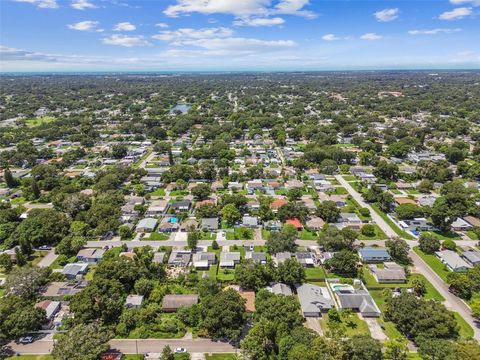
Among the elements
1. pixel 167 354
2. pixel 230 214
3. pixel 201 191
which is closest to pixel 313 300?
pixel 167 354

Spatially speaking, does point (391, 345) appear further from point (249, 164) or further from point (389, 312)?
point (249, 164)

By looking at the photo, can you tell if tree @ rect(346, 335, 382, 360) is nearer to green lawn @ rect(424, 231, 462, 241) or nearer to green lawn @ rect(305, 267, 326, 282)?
green lawn @ rect(305, 267, 326, 282)

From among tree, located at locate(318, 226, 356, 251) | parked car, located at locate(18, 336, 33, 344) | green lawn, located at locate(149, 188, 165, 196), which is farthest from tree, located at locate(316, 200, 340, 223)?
parked car, located at locate(18, 336, 33, 344)

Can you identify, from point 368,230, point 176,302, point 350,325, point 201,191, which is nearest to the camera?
point 350,325

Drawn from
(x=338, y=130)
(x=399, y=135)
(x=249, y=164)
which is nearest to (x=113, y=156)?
(x=249, y=164)

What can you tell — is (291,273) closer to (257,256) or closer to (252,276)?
(252,276)

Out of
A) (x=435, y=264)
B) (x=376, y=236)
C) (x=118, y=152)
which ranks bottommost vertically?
(x=435, y=264)
